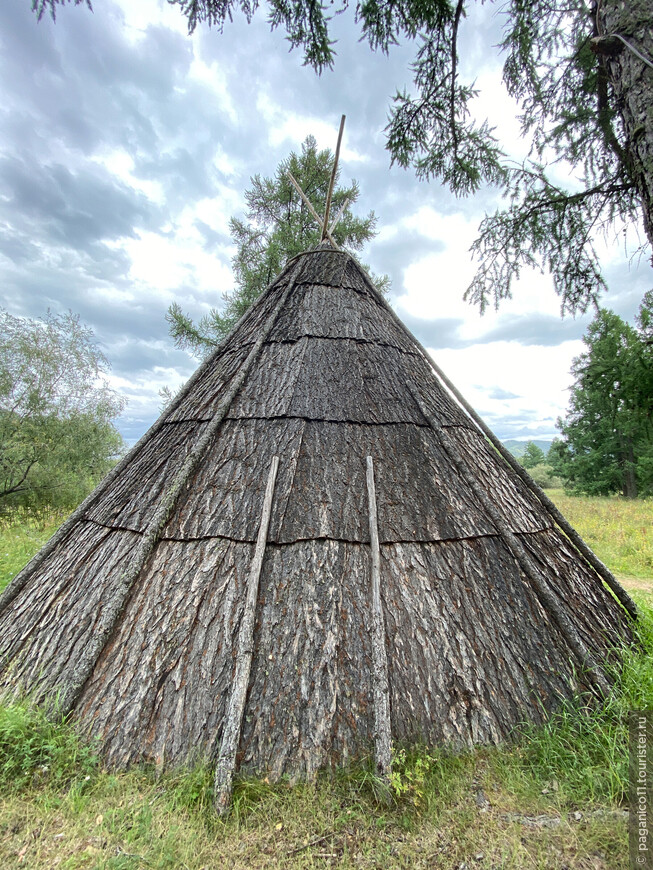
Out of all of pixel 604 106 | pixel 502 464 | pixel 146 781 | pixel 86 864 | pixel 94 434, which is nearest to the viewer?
pixel 86 864

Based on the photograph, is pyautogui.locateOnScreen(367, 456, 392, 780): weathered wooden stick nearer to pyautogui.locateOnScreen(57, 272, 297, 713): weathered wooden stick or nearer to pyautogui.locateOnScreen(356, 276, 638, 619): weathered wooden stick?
pyautogui.locateOnScreen(57, 272, 297, 713): weathered wooden stick

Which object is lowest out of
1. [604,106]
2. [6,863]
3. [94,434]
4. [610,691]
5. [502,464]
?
[6,863]

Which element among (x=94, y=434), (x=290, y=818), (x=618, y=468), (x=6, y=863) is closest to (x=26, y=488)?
(x=94, y=434)

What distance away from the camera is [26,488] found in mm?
10055

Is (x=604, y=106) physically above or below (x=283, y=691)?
above

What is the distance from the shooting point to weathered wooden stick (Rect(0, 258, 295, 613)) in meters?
2.71

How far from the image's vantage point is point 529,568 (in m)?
2.38

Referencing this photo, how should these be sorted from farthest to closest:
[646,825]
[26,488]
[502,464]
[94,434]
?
1. [94,434]
2. [26,488]
3. [502,464]
4. [646,825]

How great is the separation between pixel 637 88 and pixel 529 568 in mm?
3995

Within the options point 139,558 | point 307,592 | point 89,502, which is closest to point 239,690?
point 307,592

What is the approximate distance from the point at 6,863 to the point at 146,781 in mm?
531

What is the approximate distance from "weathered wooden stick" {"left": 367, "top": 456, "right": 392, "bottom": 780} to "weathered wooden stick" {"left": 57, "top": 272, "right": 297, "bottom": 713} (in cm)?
143

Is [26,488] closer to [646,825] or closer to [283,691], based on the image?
[283,691]

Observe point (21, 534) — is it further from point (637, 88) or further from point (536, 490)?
point (637, 88)
